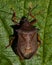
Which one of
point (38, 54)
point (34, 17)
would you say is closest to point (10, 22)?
point (34, 17)

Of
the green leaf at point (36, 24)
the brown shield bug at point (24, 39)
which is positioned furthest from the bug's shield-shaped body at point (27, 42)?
the green leaf at point (36, 24)

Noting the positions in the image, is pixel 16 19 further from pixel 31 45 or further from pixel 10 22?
pixel 31 45

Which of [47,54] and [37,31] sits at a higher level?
[37,31]

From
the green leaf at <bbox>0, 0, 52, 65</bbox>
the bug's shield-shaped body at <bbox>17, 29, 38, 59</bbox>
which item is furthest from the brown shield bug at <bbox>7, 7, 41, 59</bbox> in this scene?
the green leaf at <bbox>0, 0, 52, 65</bbox>

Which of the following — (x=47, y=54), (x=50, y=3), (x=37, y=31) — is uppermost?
(x=50, y=3)

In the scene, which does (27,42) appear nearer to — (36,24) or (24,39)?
(24,39)

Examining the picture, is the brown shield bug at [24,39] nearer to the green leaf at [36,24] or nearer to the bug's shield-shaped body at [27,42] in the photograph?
the bug's shield-shaped body at [27,42]
